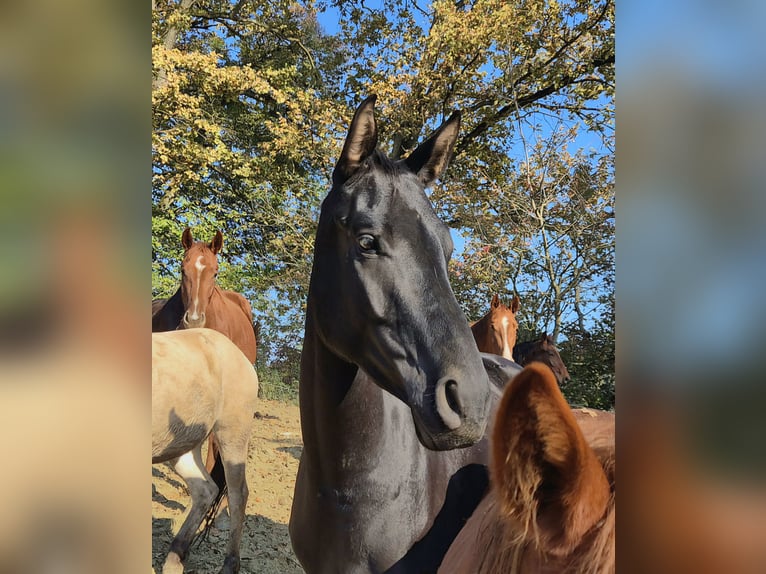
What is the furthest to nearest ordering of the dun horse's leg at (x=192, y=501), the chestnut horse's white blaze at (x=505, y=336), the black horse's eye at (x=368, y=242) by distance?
the chestnut horse's white blaze at (x=505, y=336), the dun horse's leg at (x=192, y=501), the black horse's eye at (x=368, y=242)

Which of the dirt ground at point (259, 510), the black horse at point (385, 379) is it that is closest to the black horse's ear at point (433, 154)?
the black horse at point (385, 379)

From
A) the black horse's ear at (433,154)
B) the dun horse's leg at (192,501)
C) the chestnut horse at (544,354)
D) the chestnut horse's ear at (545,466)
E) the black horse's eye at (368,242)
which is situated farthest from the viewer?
the chestnut horse at (544,354)

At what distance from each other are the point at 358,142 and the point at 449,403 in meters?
0.64

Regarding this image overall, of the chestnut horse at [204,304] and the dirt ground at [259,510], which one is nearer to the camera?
the dirt ground at [259,510]

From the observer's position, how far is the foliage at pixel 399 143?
4711 millimetres

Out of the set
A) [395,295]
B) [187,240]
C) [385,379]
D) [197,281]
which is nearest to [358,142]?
[395,295]

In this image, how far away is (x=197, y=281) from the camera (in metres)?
3.58

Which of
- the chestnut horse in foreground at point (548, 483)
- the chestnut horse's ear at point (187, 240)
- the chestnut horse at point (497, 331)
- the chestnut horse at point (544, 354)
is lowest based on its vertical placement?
the chestnut horse in foreground at point (548, 483)

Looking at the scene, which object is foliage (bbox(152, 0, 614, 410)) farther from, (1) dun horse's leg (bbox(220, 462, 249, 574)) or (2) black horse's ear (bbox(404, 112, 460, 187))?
(2) black horse's ear (bbox(404, 112, 460, 187))

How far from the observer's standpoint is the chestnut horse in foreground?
0.43 metres

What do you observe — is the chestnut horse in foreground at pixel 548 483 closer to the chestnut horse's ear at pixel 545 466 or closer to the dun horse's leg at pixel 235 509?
the chestnut horse's ear at pixel 545 466

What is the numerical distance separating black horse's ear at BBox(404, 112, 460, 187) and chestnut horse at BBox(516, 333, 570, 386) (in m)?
3.14

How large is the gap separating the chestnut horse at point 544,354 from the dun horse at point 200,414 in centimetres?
235

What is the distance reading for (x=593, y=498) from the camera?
1.53ft
